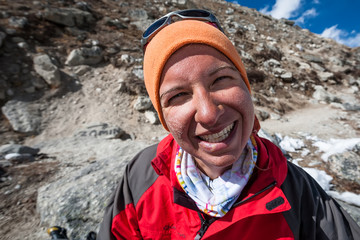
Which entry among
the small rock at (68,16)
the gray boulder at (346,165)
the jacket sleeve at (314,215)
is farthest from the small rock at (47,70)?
the gray boulder at (346,165)

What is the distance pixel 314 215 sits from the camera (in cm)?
120

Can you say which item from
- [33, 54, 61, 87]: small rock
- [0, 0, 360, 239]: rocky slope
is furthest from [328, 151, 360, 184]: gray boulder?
[33, 54, 61, 87]: small rock

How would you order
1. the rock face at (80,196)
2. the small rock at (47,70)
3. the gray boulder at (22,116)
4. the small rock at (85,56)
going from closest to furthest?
the rock face at (80,196) < the gray boulder at (22,116) < the small rock at (47,70) < the small rock at (85,56)

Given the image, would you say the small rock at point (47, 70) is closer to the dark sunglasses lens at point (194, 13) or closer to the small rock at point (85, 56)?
the small rock at point (85, 56)

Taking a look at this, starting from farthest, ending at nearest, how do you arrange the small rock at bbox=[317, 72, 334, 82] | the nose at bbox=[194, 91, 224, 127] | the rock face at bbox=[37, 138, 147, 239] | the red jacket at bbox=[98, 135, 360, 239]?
1. the small rock at bbox=[317, 72, 334, 82]
2. the rock face at bbox=[37, 138, 147, 239]
3. the red jacket at bbox=[98, 135, 360, 239]
4. the nose at bbox=[194, 91, 224, 127]

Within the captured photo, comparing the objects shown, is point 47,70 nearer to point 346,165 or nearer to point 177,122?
A: point 177,122

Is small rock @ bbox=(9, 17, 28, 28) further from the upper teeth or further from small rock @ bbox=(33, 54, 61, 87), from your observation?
the upper teeth

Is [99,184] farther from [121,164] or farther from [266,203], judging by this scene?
[266,203]

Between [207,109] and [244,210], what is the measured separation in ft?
2.60

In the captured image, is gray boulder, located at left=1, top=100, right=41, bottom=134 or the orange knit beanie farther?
gray boulder, located at left=1, top=100, right=41, bottom=134

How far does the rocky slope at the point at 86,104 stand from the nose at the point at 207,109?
2.38 metres

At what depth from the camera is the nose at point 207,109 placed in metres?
1.08

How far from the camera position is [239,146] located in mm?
1184

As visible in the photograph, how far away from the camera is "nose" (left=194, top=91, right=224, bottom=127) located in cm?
108
